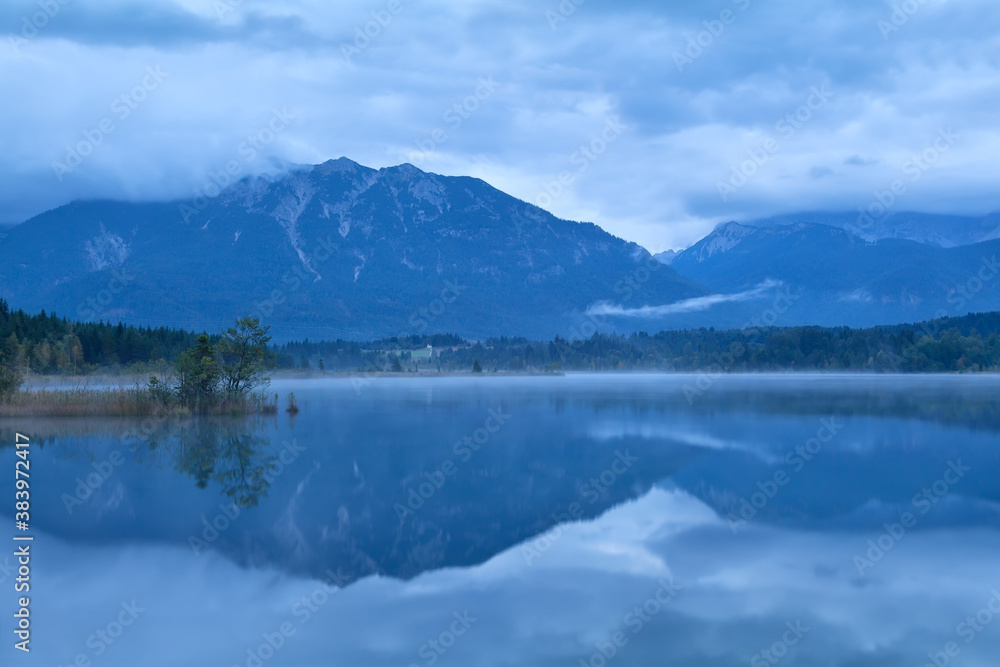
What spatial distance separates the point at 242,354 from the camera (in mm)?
36250

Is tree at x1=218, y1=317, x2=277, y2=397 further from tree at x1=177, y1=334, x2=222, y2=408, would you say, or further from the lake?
the lake

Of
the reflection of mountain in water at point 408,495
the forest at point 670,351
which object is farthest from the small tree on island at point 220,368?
the forest at point 670,351

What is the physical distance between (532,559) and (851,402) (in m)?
37.1

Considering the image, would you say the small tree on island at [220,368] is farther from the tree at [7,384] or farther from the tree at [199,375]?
the tree at [7,384]

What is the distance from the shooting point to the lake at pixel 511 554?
355 inches

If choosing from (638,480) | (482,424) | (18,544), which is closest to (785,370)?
(482,424)

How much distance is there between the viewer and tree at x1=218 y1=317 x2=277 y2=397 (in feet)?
117

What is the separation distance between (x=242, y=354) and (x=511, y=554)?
86.3ft

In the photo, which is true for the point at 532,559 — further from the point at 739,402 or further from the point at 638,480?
the point at 739,402

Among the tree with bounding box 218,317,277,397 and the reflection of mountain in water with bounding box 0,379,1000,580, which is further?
the tree with bounding box 218,317,277,397

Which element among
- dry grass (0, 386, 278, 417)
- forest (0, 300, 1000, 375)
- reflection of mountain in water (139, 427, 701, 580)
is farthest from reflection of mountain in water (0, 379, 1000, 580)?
forest (0, 300, 1000, 375)

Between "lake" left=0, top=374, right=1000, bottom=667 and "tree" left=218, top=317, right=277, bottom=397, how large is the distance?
11.0 meters

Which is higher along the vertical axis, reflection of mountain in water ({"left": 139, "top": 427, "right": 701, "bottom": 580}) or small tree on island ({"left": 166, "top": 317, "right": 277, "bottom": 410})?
small tree on island ({"left": 166, "top": 317, "right": 277, "bottom": 410})

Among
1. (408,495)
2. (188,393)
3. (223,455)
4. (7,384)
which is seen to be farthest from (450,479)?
(7,384)
